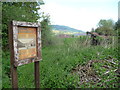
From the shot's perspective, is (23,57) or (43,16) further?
(43,16)

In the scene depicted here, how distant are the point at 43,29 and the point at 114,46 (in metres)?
7.63

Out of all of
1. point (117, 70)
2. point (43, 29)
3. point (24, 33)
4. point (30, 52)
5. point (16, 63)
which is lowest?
point (117, 70)

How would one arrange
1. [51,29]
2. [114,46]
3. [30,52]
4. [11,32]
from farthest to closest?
[51,29], [114,46], [30,52], [11,32]

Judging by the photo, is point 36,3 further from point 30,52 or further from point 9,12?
point 30,52

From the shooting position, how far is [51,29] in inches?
500

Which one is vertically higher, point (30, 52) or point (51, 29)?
point (51, 29)

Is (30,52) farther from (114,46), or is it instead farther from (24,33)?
(114,46)

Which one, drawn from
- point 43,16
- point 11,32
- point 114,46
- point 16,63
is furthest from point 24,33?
point 43,16

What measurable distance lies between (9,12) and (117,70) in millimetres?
6510

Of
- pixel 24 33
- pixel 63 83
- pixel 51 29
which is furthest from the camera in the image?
pixel 51 29

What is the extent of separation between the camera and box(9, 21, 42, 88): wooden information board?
2.11m

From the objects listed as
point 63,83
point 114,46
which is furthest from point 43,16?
point 63,83

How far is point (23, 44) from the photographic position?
230cm

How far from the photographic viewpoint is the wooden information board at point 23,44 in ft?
6.93
